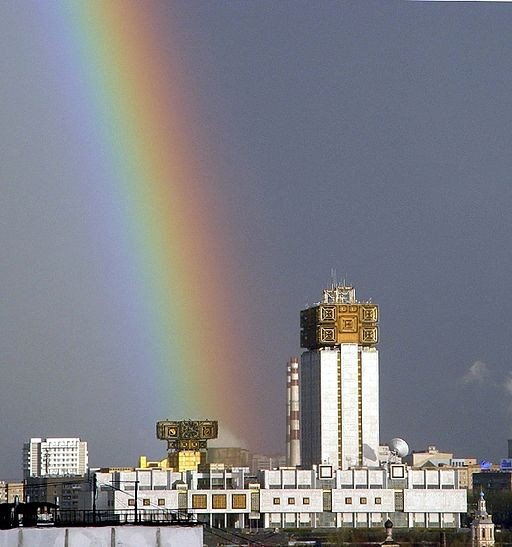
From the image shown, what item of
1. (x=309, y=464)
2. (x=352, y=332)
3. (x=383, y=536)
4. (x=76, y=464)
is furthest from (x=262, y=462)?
(x=76, y=464)

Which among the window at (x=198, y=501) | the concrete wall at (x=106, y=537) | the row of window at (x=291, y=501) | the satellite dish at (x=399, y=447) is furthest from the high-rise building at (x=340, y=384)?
the concrete wall at (x=106, y=537)

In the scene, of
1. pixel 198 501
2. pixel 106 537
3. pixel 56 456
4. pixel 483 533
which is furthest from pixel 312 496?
pixel 106 537

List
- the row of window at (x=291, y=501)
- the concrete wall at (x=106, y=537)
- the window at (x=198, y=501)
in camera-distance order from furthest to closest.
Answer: the row of window at (x=291, y=501) < the window at (x=198, y=501) < the concrete wall at (x=106, y=537)

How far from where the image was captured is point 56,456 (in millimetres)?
52031

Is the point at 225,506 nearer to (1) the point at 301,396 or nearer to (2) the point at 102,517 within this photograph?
(1) the point at 301,396

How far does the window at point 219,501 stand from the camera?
35.1 meters

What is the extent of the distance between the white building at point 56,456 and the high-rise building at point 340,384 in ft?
35.5

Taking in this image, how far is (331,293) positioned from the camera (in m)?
43.8

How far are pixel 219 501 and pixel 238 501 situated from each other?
1.29 feet

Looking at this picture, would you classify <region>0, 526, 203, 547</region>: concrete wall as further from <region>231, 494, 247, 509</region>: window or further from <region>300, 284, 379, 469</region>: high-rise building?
<region>300, 284, 379, 469</region>: high-rise building

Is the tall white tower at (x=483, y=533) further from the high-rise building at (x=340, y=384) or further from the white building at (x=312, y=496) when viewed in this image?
the high-rise building at (x=340, y=384)

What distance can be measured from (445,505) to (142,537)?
94.9 ft

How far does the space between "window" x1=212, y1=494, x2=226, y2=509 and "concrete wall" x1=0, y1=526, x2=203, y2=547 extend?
89.2 ft

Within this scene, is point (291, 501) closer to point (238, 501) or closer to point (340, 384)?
point (238, 501)
